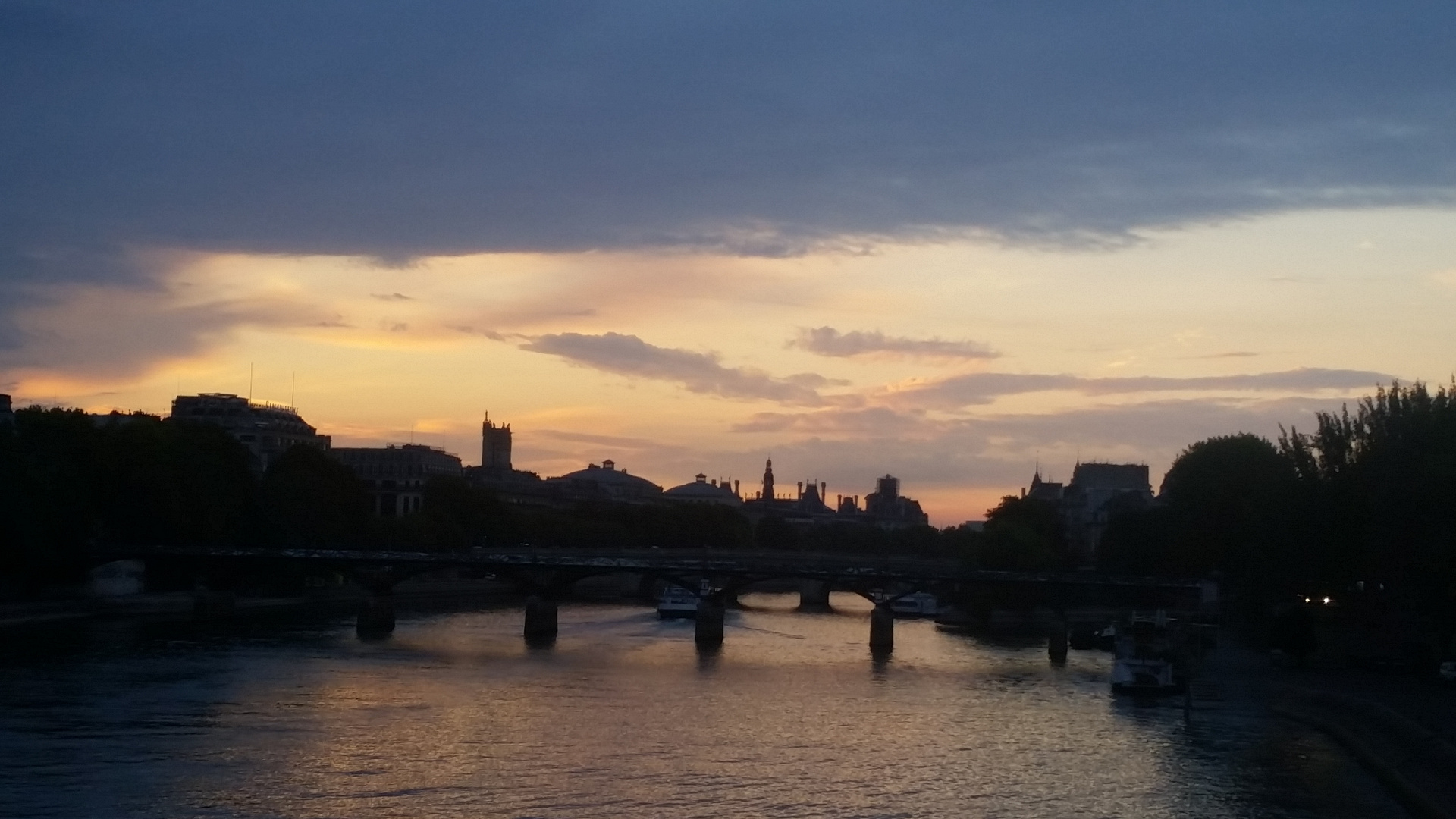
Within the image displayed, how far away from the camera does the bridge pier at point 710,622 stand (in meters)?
69.1

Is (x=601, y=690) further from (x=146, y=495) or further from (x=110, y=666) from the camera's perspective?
(x=146, y=495)

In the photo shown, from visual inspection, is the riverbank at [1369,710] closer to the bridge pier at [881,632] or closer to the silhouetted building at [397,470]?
the bridge pier at [881,632]

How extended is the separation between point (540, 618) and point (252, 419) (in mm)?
76159

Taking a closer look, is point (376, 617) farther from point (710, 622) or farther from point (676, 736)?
point (676, 736)

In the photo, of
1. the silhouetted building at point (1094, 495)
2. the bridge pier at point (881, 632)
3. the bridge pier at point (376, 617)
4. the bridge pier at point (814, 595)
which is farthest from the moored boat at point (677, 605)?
the silhouetted building at point (1094, 495)

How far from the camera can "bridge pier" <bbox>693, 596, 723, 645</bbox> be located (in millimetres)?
69125

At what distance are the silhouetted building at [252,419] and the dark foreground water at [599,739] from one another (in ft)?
249

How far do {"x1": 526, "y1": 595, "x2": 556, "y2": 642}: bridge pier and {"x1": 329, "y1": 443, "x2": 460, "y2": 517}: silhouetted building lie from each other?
8158 cm

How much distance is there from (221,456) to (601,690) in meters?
42.1

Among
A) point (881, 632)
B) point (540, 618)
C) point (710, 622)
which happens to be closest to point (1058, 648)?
point (881, 632)

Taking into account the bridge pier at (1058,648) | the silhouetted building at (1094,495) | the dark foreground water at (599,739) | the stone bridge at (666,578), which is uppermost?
the silhouetted building at (1094,495)

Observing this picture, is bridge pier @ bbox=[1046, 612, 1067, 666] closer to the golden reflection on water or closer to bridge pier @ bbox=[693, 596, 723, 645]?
the golden reflection on water

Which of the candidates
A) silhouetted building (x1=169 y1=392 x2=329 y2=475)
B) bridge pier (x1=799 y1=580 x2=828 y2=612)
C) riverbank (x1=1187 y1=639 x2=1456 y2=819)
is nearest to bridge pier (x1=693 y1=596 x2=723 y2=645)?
riverbank (x1=1187 y1=639 x2=1456 y2=819)

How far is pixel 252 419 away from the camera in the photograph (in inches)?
5477
